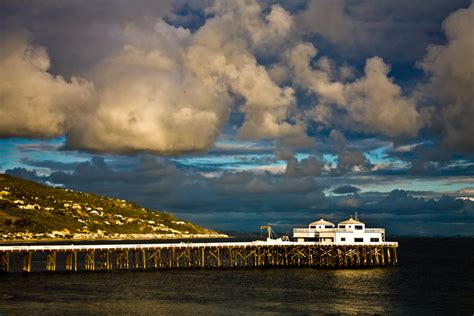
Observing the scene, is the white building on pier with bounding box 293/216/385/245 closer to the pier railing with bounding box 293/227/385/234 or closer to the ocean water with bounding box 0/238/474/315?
the pier railing with bounding box 293/227/385/234

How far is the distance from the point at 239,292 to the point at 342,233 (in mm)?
36230

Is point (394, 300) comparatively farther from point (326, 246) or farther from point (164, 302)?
point (326, 246)

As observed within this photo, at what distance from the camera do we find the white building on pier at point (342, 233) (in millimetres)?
103312

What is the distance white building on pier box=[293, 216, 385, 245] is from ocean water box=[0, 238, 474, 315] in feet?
20.6

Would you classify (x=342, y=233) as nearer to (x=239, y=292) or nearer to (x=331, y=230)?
(x=331, y=230)

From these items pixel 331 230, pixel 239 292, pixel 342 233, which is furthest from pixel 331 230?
pixel 239 292

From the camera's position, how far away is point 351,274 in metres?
92.2

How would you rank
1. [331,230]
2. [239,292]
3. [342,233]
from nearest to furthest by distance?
[239,292], [342,233], [331,230]

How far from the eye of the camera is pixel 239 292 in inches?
2832

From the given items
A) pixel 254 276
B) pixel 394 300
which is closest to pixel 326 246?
pixel 254 276

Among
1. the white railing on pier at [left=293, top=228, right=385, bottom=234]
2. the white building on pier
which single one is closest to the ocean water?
the white building on pier

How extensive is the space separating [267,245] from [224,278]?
1787 cm

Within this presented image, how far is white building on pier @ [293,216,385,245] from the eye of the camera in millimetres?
103312

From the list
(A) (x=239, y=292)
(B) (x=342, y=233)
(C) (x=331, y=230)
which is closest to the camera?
(A) (x=239, y=292)
